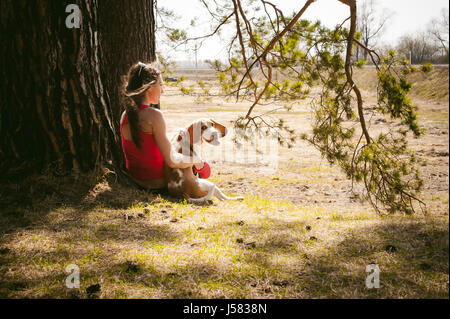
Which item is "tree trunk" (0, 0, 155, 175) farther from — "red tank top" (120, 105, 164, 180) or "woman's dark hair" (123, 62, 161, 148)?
"red tank top" (120, 105, 164, 180)

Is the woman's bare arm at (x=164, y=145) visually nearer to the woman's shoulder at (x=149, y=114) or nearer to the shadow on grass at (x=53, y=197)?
the woman's shoulder at (x=149, y=114)

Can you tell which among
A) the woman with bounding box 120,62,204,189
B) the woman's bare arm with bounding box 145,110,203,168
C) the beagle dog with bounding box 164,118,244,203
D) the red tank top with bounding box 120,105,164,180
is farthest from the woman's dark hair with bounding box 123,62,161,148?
the beagle dog with bounding box 164,118,244,203

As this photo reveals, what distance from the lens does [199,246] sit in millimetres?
2664

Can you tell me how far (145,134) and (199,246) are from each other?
1.79 metres

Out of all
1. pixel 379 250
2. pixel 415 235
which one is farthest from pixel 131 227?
pixel 415 235

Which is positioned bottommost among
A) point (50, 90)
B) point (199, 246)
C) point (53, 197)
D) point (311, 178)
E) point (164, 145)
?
point (311, 178)

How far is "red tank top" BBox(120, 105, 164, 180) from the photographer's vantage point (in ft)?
13.2

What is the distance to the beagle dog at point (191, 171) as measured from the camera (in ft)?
13.3

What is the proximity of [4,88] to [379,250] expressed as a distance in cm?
361

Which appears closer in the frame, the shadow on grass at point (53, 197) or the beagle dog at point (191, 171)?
the shadow on grass at point (53, 197)

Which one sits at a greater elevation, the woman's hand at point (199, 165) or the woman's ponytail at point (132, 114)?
the woman's ponytail at point (132, 114)

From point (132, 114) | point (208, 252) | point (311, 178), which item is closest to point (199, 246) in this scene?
point (208, 252)

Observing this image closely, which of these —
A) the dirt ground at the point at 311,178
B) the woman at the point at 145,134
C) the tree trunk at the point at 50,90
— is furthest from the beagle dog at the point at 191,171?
the dirt ground at the point at 311,178

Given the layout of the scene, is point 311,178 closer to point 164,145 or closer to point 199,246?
point 164,145
